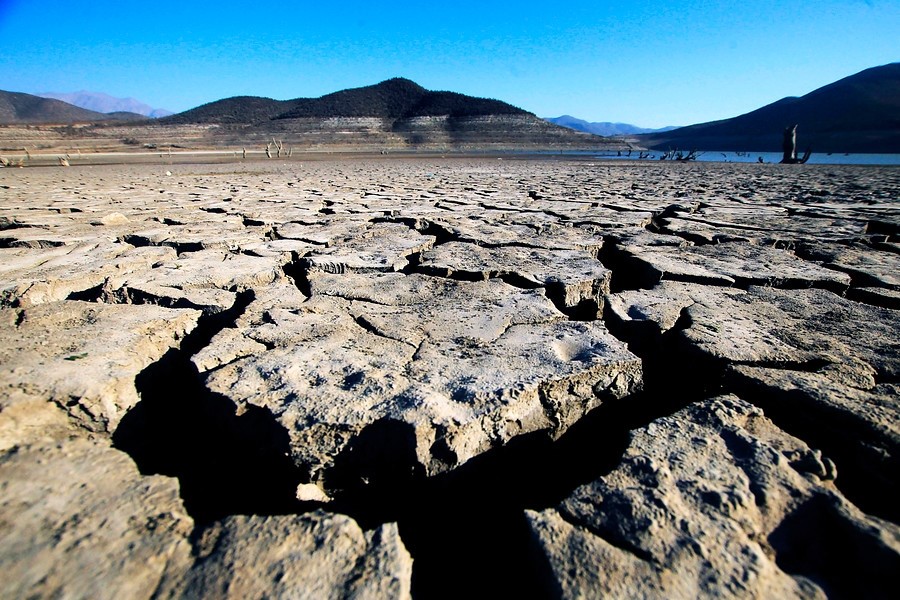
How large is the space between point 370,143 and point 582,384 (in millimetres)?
38771

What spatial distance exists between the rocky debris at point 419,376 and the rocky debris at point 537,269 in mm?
230

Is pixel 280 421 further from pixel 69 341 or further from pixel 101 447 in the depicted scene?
pixel 69 341

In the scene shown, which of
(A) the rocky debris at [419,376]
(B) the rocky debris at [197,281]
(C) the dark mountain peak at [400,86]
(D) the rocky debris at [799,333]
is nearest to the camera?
(A) the rocky debris at [419,376]

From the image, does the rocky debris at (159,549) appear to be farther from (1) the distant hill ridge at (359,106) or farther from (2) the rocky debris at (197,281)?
(1) the distant hill ridge at (359,106)

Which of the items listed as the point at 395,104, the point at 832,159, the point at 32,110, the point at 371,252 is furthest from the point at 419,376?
the point at 32,110

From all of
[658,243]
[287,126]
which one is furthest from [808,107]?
[658,243]

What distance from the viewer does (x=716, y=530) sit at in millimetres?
593

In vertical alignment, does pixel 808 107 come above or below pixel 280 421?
above

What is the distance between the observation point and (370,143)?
120 ft

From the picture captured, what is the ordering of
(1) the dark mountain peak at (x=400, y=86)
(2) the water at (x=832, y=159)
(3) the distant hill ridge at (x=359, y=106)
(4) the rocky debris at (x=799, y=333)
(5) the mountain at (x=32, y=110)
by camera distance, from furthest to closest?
(5) the mountain at (x=32, y=110) → (1) the dark mountain peak at (x=400, y=86) → (3) the distant hill ridge at (x=359, y=106) → (2) the water at (x=832, y=159) → (4) the rocky debris at (x=799, y=333)

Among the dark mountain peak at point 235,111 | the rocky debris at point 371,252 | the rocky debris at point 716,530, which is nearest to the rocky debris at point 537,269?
the rocky debris at point 371,252

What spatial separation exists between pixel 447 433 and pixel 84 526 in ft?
1.76

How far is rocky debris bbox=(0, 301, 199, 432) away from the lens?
87cm

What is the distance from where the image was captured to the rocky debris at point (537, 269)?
1.65 m
